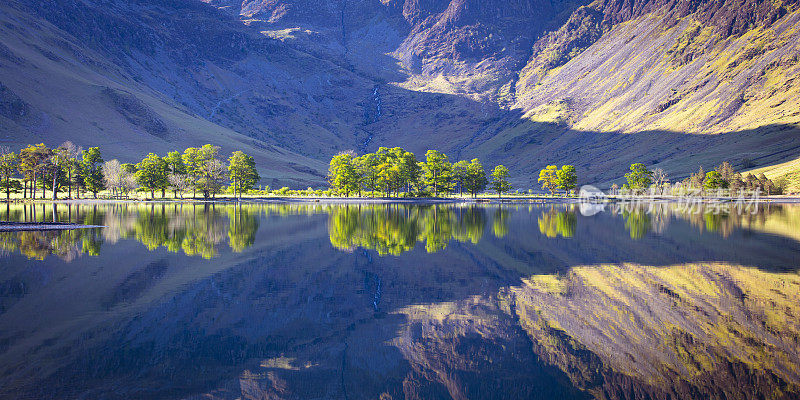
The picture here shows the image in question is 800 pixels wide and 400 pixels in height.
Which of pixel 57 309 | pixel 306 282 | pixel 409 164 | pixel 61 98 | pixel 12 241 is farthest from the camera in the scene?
pixel 61 98

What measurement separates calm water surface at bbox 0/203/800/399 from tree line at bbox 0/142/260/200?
269 ft

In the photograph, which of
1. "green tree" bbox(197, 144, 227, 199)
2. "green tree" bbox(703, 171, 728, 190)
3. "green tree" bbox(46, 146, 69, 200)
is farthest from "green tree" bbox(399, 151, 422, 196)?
"green tree" bbox(703, 171, 728, 190)

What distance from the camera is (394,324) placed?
14.2 meters

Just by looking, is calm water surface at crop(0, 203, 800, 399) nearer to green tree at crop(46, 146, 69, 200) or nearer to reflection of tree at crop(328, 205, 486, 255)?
reflection of tree at crop(328, 205, 486, 255)

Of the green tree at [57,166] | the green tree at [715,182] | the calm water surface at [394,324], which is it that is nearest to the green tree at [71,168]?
the green tree at [57,166]

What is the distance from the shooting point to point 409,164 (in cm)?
11012

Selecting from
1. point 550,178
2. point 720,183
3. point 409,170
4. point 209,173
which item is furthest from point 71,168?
point 720,183

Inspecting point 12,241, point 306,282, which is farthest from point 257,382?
point 12,241

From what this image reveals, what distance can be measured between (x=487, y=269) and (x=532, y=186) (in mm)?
173195

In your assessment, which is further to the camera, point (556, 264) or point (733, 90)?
point (733, 90)

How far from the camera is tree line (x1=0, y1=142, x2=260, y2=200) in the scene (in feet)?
→ 313

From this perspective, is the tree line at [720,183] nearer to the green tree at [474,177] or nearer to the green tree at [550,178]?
the green tree at [550,178]

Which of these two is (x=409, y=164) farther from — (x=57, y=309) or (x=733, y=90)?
(x=733, y=90)

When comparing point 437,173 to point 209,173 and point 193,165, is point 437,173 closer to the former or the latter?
point 209,173
